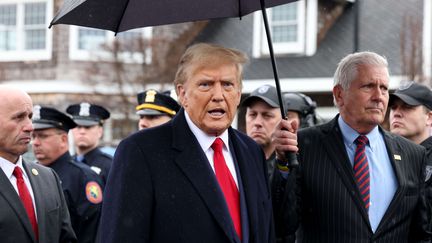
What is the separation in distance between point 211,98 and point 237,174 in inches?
17.5

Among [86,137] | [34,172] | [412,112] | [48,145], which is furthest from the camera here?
[86,137]

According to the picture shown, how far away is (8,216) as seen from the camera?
4.52 m

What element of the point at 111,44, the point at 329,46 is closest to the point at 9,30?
the point at 111,44

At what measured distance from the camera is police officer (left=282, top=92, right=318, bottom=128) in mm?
6992

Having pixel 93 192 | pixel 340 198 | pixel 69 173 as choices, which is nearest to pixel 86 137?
pixel 69 173

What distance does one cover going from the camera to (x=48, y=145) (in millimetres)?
7168

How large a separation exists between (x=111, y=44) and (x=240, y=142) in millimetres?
16052

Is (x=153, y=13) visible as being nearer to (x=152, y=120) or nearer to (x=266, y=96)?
(x=266, y=96)

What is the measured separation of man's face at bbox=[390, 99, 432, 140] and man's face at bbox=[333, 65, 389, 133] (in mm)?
1650

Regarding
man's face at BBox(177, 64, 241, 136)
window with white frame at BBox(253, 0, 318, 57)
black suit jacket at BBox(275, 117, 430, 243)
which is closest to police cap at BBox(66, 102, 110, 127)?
black suit jacket at BBox(275, 117, 430, 243)

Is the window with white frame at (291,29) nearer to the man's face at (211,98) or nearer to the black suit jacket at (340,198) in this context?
the black suit jacket at (340,198)

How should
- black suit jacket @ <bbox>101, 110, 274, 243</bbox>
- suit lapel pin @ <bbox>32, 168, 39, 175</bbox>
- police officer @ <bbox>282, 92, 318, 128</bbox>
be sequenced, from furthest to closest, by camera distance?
1. police officer @ <bbox>282, 92, 318, 128</bbox>
2. suit lapel pin @ <bbox>32, 168, 39, 175</bbox>
3. black suit jacket @ <bbox>101, 110, 274, 243</bbox>

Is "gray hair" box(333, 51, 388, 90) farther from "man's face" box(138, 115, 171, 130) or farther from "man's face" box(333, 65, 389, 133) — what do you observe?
"man's face" box(138, 115, 171, 130)

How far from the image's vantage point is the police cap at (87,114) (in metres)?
8.86
